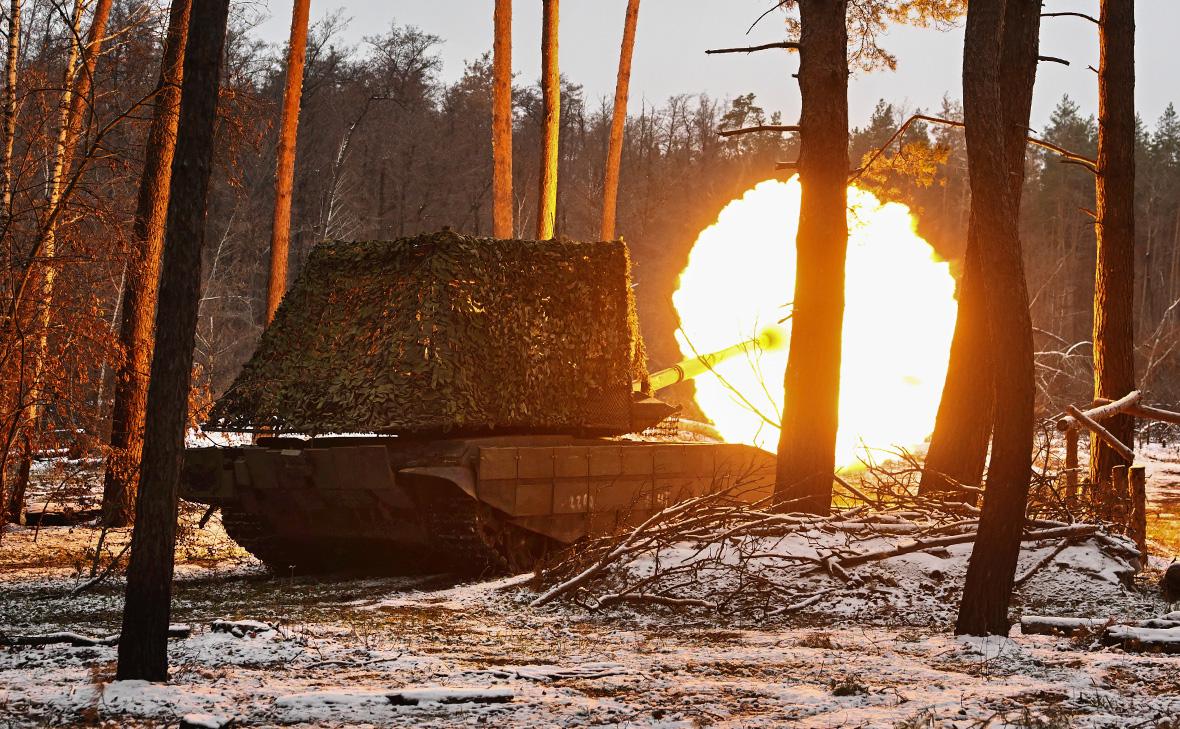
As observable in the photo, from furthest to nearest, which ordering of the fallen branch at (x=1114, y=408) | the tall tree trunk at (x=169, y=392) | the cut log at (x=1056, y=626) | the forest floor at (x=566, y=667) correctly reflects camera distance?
the fallen branch at (x=1114, y=408) < the cut log at (x=1056, y=626) < the tall tree trunk at (x=169, y=392) < the forest floor at (x=566, y=667)

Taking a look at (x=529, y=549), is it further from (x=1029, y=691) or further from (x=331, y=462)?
(x=1029, y=691)

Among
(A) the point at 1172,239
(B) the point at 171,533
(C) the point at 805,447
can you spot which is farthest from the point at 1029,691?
(A) the point at 1172,239

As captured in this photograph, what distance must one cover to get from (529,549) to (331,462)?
7.36 ft

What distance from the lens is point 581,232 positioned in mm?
52312

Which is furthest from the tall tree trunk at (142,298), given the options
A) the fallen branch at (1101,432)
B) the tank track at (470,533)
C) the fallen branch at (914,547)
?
the fallen branch at (1101,432)

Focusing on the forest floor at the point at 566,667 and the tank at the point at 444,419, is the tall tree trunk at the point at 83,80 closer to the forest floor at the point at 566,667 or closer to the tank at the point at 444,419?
the tank at the point at 444,419

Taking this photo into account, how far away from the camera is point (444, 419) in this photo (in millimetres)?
11320

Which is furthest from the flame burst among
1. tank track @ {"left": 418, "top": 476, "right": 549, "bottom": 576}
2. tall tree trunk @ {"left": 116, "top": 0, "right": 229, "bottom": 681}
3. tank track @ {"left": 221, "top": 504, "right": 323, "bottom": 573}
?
tall tree trunk @ {"left": 116, "top": 0, "right": 229, "bottom": 681}

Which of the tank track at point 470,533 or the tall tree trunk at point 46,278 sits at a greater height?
the tall tree trunk at point 46,278

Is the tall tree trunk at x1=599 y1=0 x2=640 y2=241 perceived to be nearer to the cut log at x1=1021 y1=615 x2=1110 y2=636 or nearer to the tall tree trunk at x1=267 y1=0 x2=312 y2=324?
the tall tree trunk at x1=267 y1=0 x2=312 y2=324

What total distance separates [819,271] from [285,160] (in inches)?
475

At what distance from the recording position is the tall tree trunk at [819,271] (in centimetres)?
1078

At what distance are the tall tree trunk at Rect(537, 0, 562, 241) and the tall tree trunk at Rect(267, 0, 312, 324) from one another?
4044mm

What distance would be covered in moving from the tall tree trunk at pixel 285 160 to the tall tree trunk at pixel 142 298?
16.6 feet
